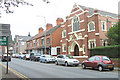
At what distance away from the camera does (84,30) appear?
28.6m

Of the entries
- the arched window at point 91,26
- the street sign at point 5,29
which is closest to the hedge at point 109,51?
the arched window at point 91,26

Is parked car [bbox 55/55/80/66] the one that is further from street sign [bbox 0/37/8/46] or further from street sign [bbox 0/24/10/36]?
street sign [bbox 0/24/10/36]

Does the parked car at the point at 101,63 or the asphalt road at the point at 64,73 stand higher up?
the parked car at the point at 101,63

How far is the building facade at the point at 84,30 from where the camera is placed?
2628 centimetres

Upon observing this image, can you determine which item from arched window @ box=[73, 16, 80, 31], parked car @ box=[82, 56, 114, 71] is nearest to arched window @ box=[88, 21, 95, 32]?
arched window @ box=[73, 16, 80, 31]

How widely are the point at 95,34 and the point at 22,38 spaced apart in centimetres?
5639

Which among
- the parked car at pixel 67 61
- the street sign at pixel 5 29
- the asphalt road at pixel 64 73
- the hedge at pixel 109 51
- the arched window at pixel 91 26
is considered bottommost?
the asphalt road at pixel 64 73

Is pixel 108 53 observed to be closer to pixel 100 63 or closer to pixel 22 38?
pixel 100 63

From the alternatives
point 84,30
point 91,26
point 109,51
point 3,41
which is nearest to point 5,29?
point 3,41

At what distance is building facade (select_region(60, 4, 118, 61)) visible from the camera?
2628cm

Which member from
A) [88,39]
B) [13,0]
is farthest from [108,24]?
[13,0]

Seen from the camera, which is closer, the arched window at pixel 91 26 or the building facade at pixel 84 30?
the building facade at pixel 84 30

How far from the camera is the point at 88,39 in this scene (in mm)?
27781

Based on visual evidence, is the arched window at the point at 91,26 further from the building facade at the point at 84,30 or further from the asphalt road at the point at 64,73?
the asphalt road at the point at 64,73
